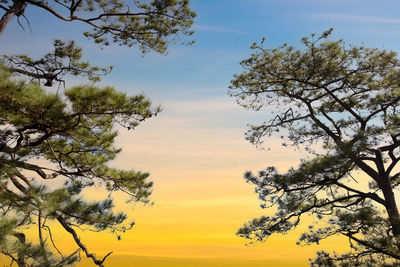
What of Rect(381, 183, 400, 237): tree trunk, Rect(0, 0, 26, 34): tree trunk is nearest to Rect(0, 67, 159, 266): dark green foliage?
Rect(0, 0, 26, 34): tree trunk

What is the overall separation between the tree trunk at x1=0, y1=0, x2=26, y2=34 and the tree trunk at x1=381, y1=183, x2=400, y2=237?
6663 millimetres

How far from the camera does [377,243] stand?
5.82 m

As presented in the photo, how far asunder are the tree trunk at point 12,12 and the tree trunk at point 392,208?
666 cm

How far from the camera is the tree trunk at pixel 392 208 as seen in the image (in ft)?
18.9

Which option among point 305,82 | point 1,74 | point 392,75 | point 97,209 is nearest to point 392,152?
point 392,75

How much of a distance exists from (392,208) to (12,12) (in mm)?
6904

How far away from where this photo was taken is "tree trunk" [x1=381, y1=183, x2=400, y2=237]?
18.9ft

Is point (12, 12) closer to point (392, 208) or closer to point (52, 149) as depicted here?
point (52, 149)

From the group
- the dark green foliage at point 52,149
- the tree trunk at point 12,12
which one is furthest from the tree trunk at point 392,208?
the tree trunk at point 12,12

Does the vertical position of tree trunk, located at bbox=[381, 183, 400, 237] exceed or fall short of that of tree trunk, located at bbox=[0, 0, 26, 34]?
it falls short

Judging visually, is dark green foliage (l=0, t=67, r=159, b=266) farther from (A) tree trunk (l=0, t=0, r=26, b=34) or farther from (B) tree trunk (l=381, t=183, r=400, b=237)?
(B) tree trunk (l=381, t=183, r=400, b=237)

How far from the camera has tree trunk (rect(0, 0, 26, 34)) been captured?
16.5 ft

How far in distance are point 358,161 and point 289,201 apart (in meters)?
1.39

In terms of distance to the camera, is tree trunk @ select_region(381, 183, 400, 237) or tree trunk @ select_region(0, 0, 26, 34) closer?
tree trunk @ select_region(0, 0, 26, 34)
